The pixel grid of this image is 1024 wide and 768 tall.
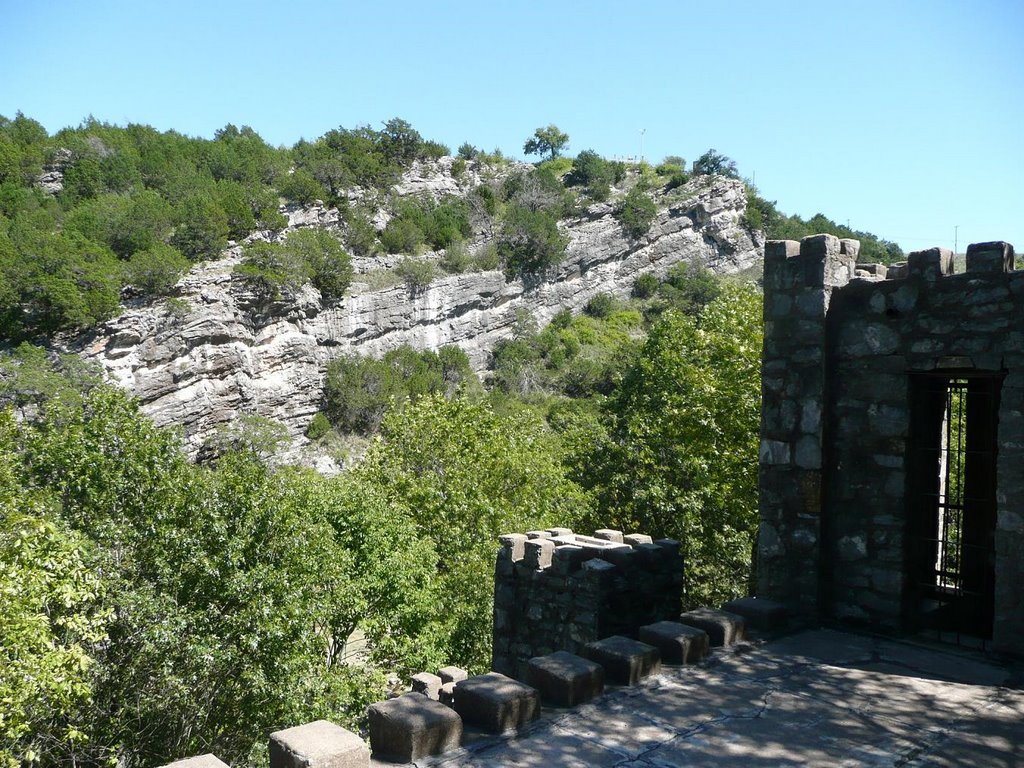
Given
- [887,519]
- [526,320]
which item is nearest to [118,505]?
[887,519]

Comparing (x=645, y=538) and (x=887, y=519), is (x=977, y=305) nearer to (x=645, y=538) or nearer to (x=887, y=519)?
(x=887, y=519)

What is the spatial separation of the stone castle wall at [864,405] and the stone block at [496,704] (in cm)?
294

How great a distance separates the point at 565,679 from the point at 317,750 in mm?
1542

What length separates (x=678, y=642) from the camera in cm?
483

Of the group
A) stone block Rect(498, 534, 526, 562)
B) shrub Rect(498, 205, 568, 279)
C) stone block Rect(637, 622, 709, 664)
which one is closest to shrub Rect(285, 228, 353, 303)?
shrub Rect(498, 205, 568, 279)

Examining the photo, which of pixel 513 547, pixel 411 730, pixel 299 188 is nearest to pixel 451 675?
pixel 513 547

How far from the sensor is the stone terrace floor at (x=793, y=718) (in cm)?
359

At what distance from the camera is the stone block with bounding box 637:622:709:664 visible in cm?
483

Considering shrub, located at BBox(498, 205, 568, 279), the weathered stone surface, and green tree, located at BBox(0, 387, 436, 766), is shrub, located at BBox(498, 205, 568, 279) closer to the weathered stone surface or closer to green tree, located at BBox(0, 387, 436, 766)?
green tree, located at BBox(0, 387, 436, 766)

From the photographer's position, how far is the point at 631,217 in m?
48.3

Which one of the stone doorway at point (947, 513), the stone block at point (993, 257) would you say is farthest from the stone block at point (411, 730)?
the stone block at point (993, 257)

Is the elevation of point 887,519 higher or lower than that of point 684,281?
lower

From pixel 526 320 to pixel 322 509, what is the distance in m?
30.3

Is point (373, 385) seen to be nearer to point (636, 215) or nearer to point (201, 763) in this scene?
point (636, 215)
